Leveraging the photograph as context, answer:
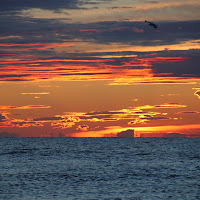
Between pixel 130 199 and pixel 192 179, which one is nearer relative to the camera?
pixel 130 199

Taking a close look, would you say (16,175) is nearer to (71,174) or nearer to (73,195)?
(71,174)

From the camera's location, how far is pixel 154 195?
1901 inches

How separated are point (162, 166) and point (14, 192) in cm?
3645

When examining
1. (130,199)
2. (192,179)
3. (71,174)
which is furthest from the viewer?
(71,174)

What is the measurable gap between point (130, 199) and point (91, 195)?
4490 mm

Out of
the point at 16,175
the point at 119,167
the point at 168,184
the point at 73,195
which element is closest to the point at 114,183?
the point at 168,184

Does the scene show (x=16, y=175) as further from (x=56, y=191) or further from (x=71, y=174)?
(x=56, y=191)

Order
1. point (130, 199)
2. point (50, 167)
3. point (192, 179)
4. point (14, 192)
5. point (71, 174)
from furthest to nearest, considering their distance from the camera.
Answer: point (50, 167), point (71, 174), point (192, 179), point (14, 192), point (130, 199)

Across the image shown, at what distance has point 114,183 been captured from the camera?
56.8 meters

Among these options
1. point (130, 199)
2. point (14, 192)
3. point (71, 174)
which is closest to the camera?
point (130, 199)

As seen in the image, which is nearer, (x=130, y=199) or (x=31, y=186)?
(x=130, y=199)

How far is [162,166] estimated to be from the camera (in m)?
79.8

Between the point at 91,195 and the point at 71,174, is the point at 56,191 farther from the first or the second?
the point at 71,174

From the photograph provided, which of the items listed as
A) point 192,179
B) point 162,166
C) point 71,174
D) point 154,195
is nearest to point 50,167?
point 71,174
